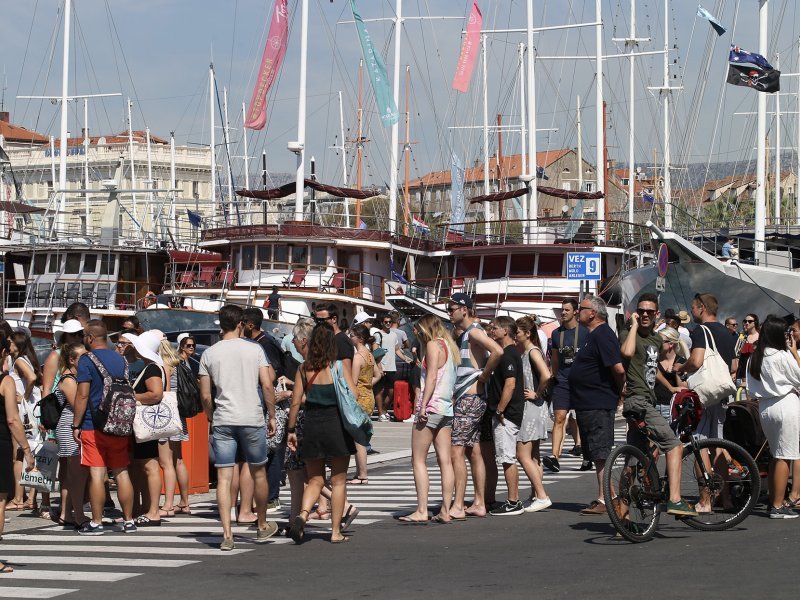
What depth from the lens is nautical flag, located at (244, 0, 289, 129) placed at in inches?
1305

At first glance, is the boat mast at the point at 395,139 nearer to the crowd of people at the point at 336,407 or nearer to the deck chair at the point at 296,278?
the deck chair at the point at 296,278

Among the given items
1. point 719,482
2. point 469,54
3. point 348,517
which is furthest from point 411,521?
point 469,54

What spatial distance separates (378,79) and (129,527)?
2703 cm

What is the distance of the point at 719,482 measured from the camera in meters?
11.0

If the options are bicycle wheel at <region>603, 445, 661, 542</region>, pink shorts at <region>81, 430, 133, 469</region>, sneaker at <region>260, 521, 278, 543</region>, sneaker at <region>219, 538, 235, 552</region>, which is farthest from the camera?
pink shorts at <region>81, 430, 133, 469</region>

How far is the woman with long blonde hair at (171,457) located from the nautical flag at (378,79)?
2524 centimetres

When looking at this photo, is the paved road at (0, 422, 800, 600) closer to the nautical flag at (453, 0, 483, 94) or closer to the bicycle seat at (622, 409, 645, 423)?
the bicycle seat at (622, 409, 645, 423)

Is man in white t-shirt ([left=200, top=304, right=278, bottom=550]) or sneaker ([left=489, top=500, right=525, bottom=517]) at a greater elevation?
man in white t-shirt ([left=200, top=304, right=278, bottom=550])

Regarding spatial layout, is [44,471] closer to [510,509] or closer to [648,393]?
[510,509]

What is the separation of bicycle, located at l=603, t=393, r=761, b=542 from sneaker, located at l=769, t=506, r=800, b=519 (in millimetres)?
379

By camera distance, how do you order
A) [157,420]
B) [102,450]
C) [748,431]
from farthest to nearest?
1. [748,431]
2. [157,420]
3. [102,450]

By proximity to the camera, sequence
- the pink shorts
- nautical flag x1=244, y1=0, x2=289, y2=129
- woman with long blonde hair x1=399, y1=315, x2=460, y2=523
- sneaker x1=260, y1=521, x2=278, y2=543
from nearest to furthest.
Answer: sneaker x1=260, y1=521, x2=278, y2=543, the pink shorts, woman with long blonde hair x1=399, y1=315, x2=460, y2=523, nautical flag x1=244, y1=0, x2=289, y2=129

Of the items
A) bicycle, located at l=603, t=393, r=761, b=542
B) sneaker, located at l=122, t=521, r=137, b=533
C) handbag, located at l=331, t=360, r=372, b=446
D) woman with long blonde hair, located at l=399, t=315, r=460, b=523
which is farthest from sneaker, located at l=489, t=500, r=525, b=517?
sneaker, located at l=122, t=521, r=137, b=533

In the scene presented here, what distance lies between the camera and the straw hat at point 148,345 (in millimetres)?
11562
